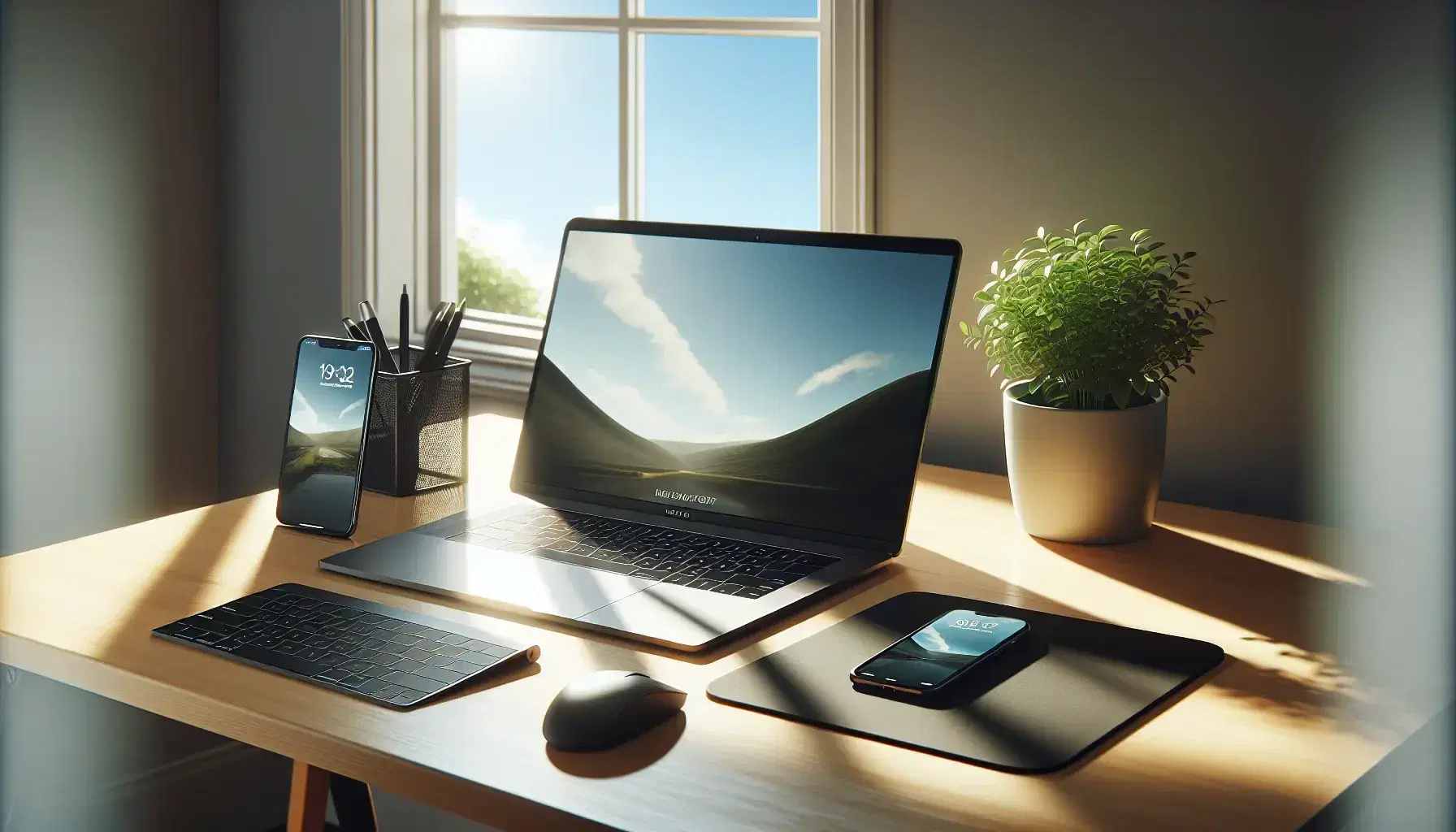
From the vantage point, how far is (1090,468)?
1096mm

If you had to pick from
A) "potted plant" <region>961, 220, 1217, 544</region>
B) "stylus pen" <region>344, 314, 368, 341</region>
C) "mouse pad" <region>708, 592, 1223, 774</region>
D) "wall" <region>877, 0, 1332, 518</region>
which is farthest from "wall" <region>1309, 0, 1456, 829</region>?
"stylus pen" <region>344, 314, 368, 341</region>

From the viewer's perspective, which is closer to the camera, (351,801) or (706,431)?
(706,431)

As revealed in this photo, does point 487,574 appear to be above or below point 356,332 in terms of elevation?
below

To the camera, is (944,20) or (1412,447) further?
(944,20)

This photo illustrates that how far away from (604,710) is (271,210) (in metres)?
1.56

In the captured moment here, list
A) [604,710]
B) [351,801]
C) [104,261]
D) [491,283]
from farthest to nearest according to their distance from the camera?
[491,283], [104,261], [351,801], [604,710]

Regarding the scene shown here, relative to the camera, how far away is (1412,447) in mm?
1137

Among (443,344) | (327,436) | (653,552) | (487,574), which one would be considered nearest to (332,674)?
(487,574)

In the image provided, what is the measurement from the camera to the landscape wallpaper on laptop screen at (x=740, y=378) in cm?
110

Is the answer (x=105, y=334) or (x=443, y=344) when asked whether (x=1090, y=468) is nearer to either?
(x=443, y=344)

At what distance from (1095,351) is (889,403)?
184mm

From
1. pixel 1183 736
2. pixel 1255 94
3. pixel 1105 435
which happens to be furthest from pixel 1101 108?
pixel 1183 736

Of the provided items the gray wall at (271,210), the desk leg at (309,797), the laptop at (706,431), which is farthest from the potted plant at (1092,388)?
the gray wall at (271,210)

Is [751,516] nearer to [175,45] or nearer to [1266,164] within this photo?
[1266,164]
